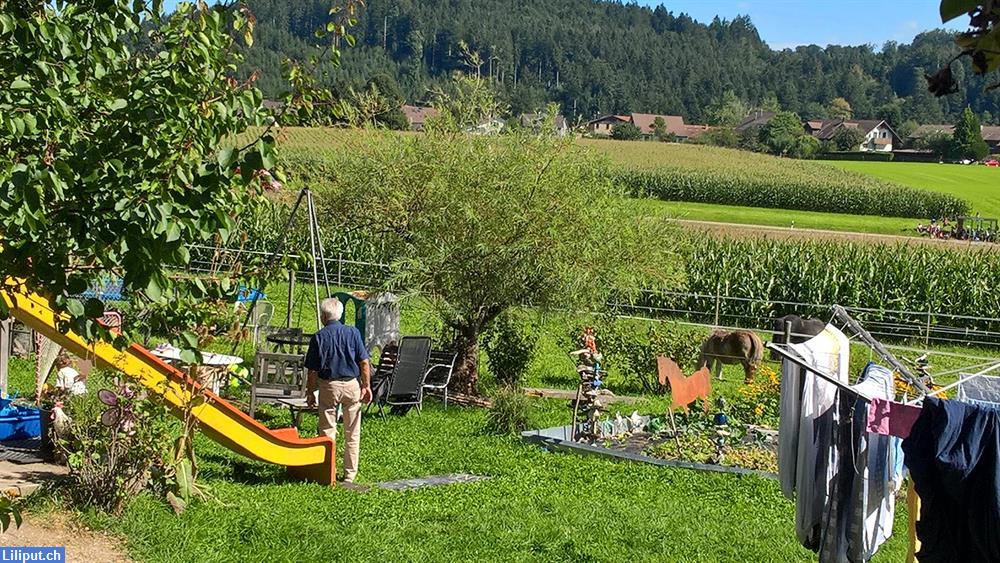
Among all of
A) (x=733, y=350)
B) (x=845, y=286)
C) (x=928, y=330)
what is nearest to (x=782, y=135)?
(x=845, y=286)

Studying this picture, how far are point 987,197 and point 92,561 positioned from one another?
2817 inches

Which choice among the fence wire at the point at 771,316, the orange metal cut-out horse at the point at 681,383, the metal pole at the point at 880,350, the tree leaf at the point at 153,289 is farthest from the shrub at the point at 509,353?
the tree leaf at the point at 153,289

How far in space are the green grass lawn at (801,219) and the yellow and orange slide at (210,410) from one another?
4139 centimetres

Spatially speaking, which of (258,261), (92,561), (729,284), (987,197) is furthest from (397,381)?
(987,197)

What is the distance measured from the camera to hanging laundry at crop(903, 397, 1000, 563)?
525 centimetres

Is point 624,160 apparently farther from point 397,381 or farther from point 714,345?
point 397,381

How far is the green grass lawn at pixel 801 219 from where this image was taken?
175 ft

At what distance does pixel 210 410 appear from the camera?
9359 mm

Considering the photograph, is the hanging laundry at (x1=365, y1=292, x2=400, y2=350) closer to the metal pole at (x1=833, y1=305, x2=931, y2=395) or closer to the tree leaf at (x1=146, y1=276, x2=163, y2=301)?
the metal pole at (x1=833, y1=305, x2=931, y2=395)

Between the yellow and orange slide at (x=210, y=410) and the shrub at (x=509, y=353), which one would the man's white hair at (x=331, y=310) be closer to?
the yellow and orange slide at (x=210, y=410)

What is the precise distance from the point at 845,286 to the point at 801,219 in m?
29.6

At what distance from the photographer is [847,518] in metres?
6.84

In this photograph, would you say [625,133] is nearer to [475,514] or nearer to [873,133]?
[873,133]

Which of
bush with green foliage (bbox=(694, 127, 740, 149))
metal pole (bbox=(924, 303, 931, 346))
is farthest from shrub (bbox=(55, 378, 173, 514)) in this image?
bush with green foliage (bbox=(694, 127, 740, 149))
